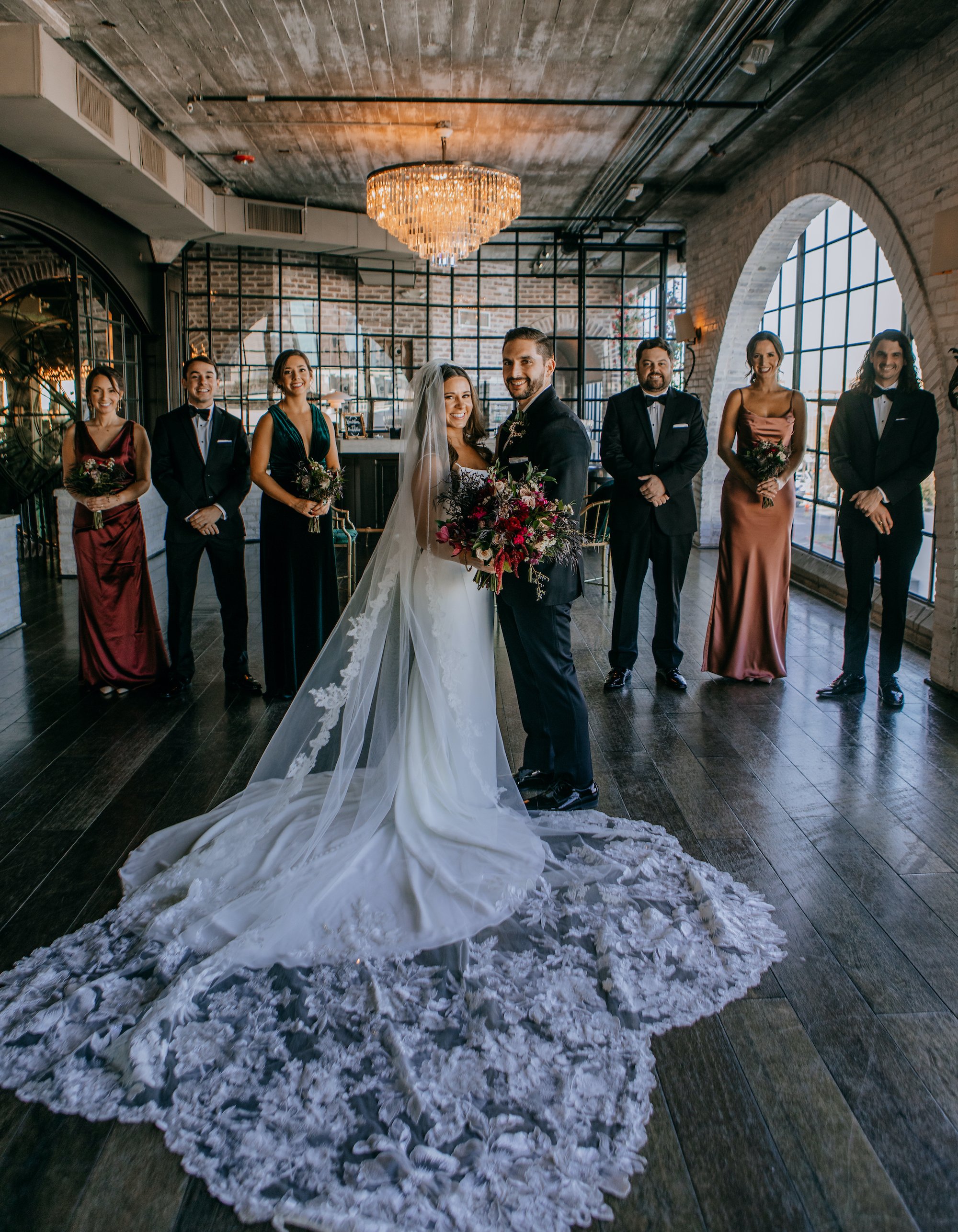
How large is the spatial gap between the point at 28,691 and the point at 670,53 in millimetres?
5729

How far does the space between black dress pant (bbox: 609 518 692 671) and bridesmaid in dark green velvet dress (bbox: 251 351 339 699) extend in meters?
1.62

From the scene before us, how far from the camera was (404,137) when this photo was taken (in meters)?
8.46

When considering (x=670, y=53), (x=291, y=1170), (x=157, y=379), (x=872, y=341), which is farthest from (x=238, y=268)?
(x=291, y=1170)

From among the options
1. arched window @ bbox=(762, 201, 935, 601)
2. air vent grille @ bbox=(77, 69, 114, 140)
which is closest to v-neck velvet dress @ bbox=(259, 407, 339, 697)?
air vent grille @ bbox=(77, 69, 114, 140)

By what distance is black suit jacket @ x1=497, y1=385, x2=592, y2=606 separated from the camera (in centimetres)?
346

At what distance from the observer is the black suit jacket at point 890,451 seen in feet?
16.7

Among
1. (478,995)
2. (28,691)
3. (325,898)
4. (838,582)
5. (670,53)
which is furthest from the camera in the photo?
(838,582)

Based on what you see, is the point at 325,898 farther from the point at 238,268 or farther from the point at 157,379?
the point at 238,268

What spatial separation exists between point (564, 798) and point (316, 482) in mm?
2153

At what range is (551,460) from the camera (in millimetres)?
3467

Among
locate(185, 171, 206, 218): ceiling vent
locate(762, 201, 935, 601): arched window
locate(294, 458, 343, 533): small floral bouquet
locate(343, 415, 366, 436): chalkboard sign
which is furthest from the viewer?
locate(343, 415, 366, 436): chalkboard sign

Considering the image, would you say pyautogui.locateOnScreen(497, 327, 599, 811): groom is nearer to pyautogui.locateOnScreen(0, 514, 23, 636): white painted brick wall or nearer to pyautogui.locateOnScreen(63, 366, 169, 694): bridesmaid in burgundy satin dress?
pyautogui.locateOnScreen(63, 366, 169, 694): bridesmaid in burgundy satin dress

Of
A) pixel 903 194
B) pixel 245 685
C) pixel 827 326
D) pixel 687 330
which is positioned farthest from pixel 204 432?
pixel 687 330

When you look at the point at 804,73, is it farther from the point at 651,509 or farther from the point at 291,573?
the point at 291,573
